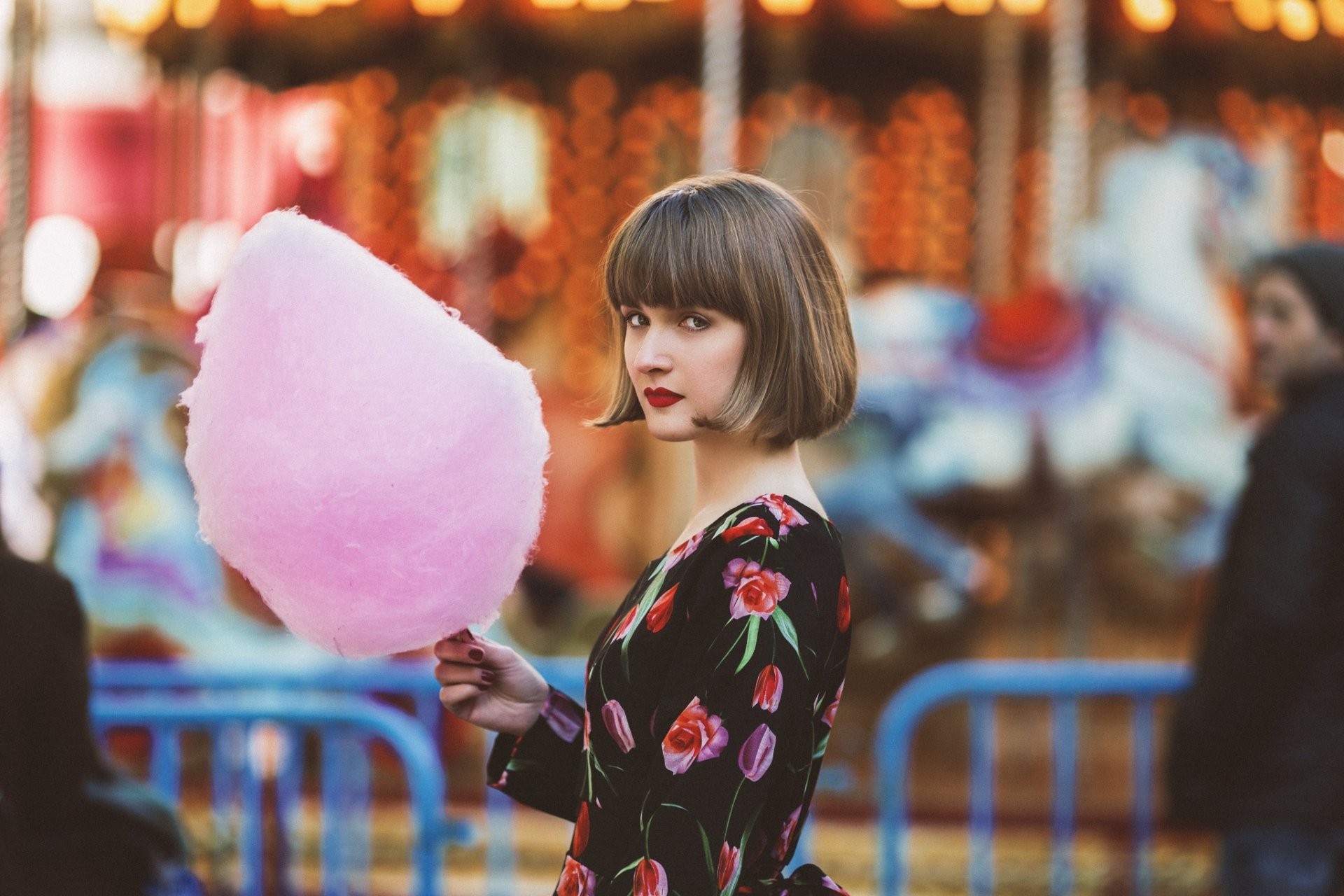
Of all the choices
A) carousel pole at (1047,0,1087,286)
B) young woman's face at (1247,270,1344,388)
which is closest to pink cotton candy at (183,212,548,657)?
young woman's face at (1247,270,1344,388)

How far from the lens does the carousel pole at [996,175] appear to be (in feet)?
20.5

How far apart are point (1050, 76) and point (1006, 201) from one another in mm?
570

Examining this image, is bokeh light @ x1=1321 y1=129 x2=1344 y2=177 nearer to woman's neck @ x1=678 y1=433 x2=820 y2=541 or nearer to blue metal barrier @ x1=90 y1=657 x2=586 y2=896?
blue metal barrier @ x1=90 y1=657 x2=586 y2=896

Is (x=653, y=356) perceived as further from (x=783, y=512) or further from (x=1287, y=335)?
(x=1287, y=335)

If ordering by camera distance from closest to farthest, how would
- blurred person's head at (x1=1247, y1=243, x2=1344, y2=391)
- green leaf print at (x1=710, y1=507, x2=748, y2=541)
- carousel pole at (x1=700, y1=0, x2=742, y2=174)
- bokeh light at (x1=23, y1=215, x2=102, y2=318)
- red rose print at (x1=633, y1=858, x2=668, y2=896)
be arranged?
red rose print at (x1=633, y1=858, x2=668, y2=896) → green leaf print at (x1=710, y1=507, x2=748, y2=541) → blurred person's head at (x1=1247, y1=243, x2=1344, y2=391) → carousel pole at (x1=700, y1=0, x2=742, y2=174) → bokeh light at (x1=23, y1=215, x2=102, y2=318)

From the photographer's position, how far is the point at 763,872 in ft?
4.59

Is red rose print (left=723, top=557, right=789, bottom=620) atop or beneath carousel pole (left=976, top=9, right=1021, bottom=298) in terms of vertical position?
beneath

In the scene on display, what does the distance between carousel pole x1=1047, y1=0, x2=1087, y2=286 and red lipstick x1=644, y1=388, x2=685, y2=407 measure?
4.74m

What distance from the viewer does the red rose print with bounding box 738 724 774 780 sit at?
1.27 meters

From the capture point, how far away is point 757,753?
4.20 feet

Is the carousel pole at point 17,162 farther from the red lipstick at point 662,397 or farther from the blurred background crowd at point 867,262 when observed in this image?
the red lipstick at point 662,397

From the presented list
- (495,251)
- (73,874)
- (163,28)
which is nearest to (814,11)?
(495,251)

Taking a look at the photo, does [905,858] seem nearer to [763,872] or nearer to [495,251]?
[495,251]

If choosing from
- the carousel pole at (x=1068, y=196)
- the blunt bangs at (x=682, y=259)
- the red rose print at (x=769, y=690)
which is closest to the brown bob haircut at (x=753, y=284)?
the blunt bangs at (x=682, y=259)
